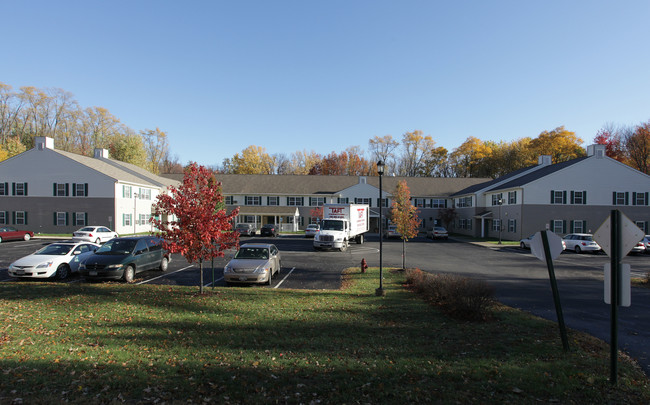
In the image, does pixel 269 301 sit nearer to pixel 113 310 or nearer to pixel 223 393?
pixel 113 310

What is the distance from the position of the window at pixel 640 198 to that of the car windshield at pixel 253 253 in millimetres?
43059

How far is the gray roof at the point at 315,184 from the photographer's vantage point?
192 feet

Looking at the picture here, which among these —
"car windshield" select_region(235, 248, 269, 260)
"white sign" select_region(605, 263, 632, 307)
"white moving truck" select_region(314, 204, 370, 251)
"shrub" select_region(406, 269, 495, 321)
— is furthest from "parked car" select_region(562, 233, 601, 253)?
"white sign" select_region(605, 263, 632, 307)

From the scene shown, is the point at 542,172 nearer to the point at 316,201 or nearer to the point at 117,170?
the point at 316,201

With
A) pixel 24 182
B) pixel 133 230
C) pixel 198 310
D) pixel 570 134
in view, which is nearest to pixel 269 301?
pixel 198 310

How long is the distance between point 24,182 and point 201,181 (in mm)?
41889

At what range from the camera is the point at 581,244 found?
2983cm

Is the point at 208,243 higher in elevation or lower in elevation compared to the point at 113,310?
higher

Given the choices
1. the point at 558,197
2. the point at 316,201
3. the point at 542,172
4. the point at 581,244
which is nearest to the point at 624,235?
the point at 581,244

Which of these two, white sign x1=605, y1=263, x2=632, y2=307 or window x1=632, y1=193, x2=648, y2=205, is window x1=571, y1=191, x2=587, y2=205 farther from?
white sign x1=605, y1=263, x2=632, y2=307

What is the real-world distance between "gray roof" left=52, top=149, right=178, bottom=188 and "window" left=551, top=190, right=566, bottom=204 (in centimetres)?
4687

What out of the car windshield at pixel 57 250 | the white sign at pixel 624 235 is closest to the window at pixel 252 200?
the car windshield at pixel 57 250

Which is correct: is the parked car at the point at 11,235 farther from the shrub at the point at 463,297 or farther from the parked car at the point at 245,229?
the shrub at the point at 463,297

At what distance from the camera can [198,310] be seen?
31.8 feet
